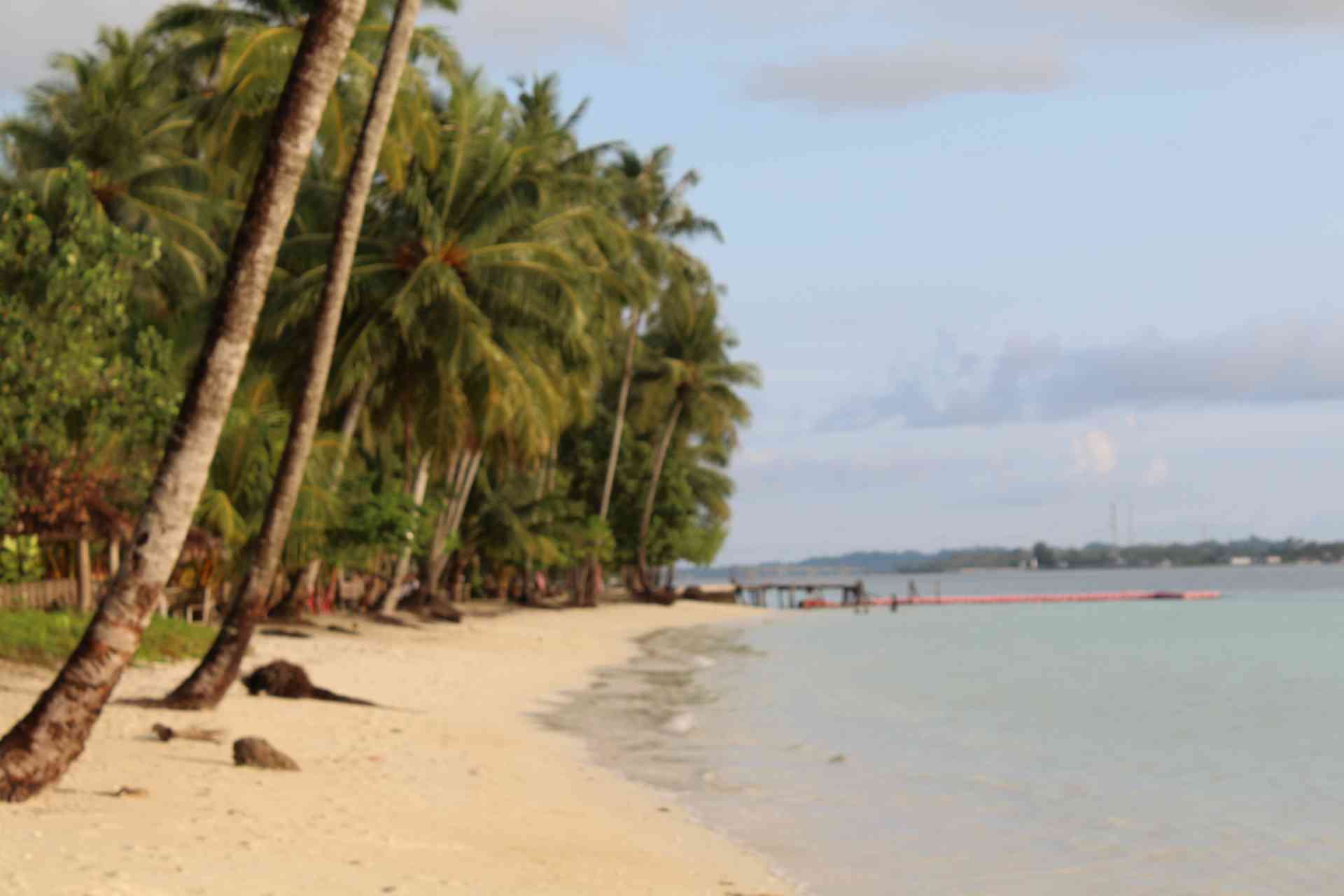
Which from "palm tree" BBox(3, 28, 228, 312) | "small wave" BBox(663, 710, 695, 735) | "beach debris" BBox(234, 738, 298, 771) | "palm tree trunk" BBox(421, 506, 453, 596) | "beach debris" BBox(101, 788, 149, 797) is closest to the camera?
"beach debris" BBox(101, 788, 149, 797)

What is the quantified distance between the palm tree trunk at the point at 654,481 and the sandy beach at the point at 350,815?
125 ft

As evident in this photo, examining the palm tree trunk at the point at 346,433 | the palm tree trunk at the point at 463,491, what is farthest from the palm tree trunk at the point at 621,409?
the palm tree trunk at the point at 346,433

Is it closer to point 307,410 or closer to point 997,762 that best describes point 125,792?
point 307,410

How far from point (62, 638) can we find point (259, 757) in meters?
6.47

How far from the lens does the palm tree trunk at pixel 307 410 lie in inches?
522

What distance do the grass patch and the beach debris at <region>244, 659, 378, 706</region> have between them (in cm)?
A: 126

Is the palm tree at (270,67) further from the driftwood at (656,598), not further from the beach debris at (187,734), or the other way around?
the driftwood at (656,598)

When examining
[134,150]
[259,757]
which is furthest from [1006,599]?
[259,757]

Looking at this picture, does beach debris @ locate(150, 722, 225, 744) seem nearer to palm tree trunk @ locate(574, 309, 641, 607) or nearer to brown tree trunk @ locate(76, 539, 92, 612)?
brown tree trunk @ locate(76, 539, 92, 612)

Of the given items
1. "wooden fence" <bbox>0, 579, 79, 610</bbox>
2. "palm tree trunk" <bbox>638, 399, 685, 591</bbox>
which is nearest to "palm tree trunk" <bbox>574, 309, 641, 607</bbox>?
"palm tree trunk" <bbox>638, 399, 685, 591</bbox>

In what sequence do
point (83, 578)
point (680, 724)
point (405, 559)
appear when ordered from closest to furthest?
point (680, 724)
point (83, 578)
point (405, 559)

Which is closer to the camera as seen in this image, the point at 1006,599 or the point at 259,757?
the point at 259,757

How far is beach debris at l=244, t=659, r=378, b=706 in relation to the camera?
49.1 feet

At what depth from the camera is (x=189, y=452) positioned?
8.38 metres
